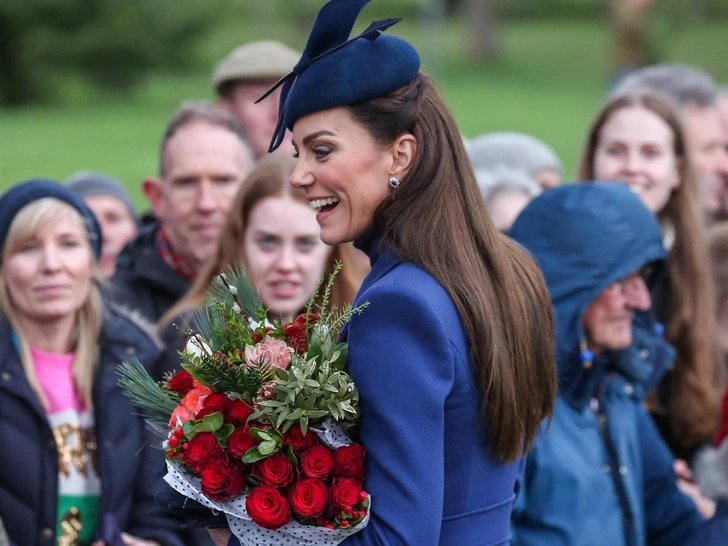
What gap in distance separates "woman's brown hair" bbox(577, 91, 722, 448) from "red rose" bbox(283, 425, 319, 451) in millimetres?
2832

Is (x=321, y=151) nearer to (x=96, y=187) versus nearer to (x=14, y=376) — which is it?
(x=14, y=376)

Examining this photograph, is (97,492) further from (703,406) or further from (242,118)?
(242,118)

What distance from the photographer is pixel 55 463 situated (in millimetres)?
4297

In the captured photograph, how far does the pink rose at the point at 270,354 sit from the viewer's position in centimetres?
277

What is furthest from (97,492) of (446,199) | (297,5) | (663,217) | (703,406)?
(297,5)

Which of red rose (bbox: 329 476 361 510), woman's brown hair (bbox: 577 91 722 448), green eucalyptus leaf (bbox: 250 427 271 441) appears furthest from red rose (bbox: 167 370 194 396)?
woman's brown hair (bbox: 577 91 722 448)

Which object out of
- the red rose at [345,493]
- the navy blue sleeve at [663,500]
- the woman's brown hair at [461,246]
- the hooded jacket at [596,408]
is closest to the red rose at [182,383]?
the red rose at [345,493]

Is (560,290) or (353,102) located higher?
(353,102)

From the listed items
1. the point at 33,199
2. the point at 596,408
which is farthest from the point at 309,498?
the point at 33,199

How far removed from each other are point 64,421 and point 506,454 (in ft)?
7.00

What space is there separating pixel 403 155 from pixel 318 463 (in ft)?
2.57

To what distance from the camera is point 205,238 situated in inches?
219

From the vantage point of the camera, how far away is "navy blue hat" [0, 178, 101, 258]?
4703mm

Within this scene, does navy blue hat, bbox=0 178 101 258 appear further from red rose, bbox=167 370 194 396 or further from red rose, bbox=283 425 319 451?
red rose, bbox=283 425 319 451
